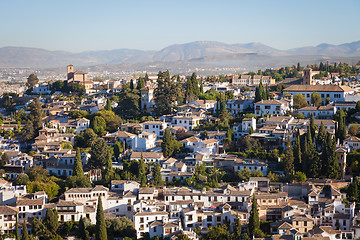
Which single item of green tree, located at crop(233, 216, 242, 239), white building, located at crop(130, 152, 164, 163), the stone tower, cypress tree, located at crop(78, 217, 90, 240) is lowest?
cypress tree, located at crop(78, 217, 90, 240)

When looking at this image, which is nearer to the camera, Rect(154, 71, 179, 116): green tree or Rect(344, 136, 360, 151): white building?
Rect(344, 136, 360, 151): white building

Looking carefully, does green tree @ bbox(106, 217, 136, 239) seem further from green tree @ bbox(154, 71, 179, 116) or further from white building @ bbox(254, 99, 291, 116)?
green tree @ bbox(154, 71, 179, 116)

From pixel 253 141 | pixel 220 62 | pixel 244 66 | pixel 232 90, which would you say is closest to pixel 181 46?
pixel 220 62

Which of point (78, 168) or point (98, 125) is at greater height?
point (98, 125)

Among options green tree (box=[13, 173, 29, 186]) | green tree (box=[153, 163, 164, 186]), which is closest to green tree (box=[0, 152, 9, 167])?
green tree (box=[13, 173, 29, 186])

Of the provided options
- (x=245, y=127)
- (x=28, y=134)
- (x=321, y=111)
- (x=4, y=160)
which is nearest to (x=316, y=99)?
(x=321, y=111)

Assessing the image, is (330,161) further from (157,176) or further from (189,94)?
(189,94)

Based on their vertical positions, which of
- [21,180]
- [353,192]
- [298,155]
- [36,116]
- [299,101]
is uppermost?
[299,101]

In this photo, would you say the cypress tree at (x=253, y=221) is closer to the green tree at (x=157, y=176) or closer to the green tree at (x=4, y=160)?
the green tree at (x=157, y=176)

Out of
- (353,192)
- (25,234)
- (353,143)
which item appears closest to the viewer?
(25,234)

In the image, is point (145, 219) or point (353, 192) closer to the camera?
point (145, 219)

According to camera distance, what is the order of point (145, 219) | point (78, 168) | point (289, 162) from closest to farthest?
point (145, 219) < point (289, 162) < point (78, 168)

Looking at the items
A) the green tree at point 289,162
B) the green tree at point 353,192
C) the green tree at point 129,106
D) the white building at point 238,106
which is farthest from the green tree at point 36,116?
the green tree at point 353,192
